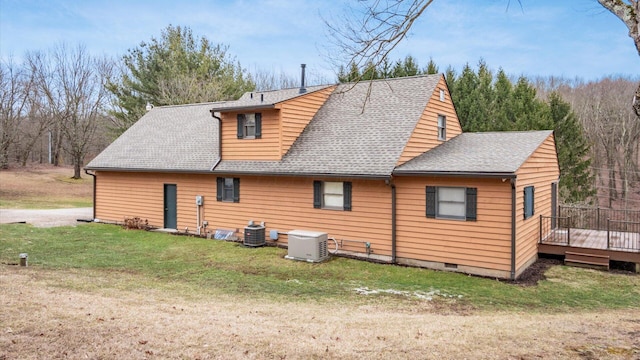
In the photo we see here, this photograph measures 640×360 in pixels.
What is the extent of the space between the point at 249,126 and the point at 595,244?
11721 mm

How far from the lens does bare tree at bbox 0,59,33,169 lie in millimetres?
34094

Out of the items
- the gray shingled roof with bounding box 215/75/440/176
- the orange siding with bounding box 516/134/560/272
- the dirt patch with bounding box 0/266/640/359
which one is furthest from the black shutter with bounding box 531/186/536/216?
the dirt patch with bounding box 0/266/640/359

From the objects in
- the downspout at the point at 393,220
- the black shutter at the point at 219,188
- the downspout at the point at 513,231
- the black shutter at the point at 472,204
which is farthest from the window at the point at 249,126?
the downspout at the point at 513,231

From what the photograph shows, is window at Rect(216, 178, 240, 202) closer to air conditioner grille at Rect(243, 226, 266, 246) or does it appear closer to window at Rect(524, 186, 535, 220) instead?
air conditioner grille at Rect(243, 226, 266, 246)

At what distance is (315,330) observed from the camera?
20.8 feet

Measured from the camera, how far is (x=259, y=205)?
1550 centimetres

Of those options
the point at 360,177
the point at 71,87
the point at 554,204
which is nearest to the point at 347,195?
the point at 360,177

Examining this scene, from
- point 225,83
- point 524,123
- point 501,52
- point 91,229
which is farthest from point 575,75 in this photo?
point 91,229

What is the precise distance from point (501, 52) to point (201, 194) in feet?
95.2

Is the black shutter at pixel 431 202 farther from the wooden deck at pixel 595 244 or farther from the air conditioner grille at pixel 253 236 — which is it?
the air conditioner grille at pixel 253 236

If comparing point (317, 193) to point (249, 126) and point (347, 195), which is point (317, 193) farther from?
point (249, 126)

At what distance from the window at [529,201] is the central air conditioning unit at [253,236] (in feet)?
26.6

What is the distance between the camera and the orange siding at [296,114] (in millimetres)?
15469

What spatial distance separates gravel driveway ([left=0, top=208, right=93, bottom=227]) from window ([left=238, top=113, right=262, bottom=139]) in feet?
30.1
